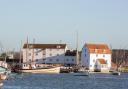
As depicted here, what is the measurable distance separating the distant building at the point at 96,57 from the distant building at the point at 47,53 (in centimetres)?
733

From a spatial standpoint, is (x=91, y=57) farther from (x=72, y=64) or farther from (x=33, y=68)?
(x=33, y=68)

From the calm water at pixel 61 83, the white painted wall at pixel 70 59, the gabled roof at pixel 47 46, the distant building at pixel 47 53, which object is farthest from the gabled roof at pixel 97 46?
the calm water at pixel 61 83

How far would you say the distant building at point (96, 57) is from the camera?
179 metres

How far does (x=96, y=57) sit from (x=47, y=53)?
1694cm

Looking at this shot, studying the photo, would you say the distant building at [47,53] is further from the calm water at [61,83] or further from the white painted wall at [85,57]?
the calm water at [61,83]

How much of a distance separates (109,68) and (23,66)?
41.7m

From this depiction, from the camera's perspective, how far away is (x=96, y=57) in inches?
7180

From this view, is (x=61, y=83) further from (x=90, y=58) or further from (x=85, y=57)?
(x=85, y=57)

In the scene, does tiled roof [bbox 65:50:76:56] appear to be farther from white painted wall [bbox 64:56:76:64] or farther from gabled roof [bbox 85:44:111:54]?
gabled roof [bbox 85:44:111:54]

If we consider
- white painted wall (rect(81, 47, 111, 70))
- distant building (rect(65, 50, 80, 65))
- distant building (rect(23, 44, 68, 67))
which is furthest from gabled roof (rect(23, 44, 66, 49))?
white painted wall (rect(81, 47, 111, 70))

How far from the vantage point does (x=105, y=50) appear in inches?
7269

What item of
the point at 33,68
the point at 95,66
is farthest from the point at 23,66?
the point at 95,66

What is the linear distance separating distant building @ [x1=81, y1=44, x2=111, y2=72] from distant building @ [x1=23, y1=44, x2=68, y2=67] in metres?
7.33

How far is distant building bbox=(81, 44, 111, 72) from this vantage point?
179 m
